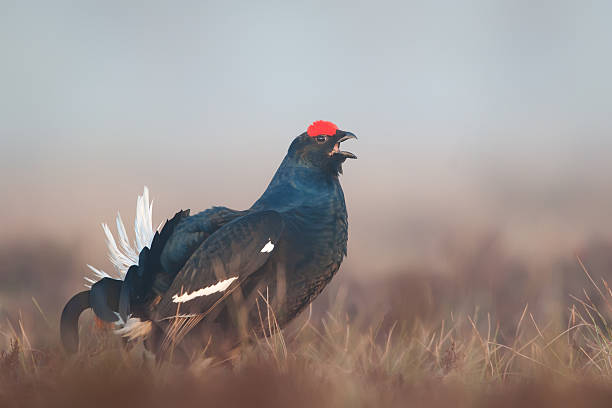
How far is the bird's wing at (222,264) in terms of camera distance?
4.42 meters

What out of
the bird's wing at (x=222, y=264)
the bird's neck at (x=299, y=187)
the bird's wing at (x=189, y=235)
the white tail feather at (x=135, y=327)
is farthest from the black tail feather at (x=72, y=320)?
the bird's neck at (x=299, y=187)

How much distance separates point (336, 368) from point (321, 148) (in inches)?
77.0

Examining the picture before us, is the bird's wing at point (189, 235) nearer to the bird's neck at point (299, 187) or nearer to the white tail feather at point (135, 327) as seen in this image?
the bird's neck at point (299, 187)

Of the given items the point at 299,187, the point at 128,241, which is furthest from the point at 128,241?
the point at 299,187

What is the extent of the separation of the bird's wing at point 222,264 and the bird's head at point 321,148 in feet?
2.06

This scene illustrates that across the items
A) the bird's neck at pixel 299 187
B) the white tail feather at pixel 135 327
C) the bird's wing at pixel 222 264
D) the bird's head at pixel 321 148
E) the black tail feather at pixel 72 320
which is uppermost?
the bird's head at pixel 321 148

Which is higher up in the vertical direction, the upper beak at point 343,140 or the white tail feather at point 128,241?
the upper beak at point 343,140

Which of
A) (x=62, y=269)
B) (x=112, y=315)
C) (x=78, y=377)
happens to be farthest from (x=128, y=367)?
(x=62, y=269)

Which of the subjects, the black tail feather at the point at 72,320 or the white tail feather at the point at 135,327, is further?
the white tail feather at the point at 135,327

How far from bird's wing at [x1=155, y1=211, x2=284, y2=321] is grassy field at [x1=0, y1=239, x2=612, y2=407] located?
37 centimetres

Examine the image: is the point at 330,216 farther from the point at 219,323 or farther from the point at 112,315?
the point at 112,315

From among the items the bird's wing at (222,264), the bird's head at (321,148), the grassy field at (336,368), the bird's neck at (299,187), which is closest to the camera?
the grassy field at (336,368)

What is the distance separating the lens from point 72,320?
4695 millimetres

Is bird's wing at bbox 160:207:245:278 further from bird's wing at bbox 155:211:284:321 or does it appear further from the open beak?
the open beak
